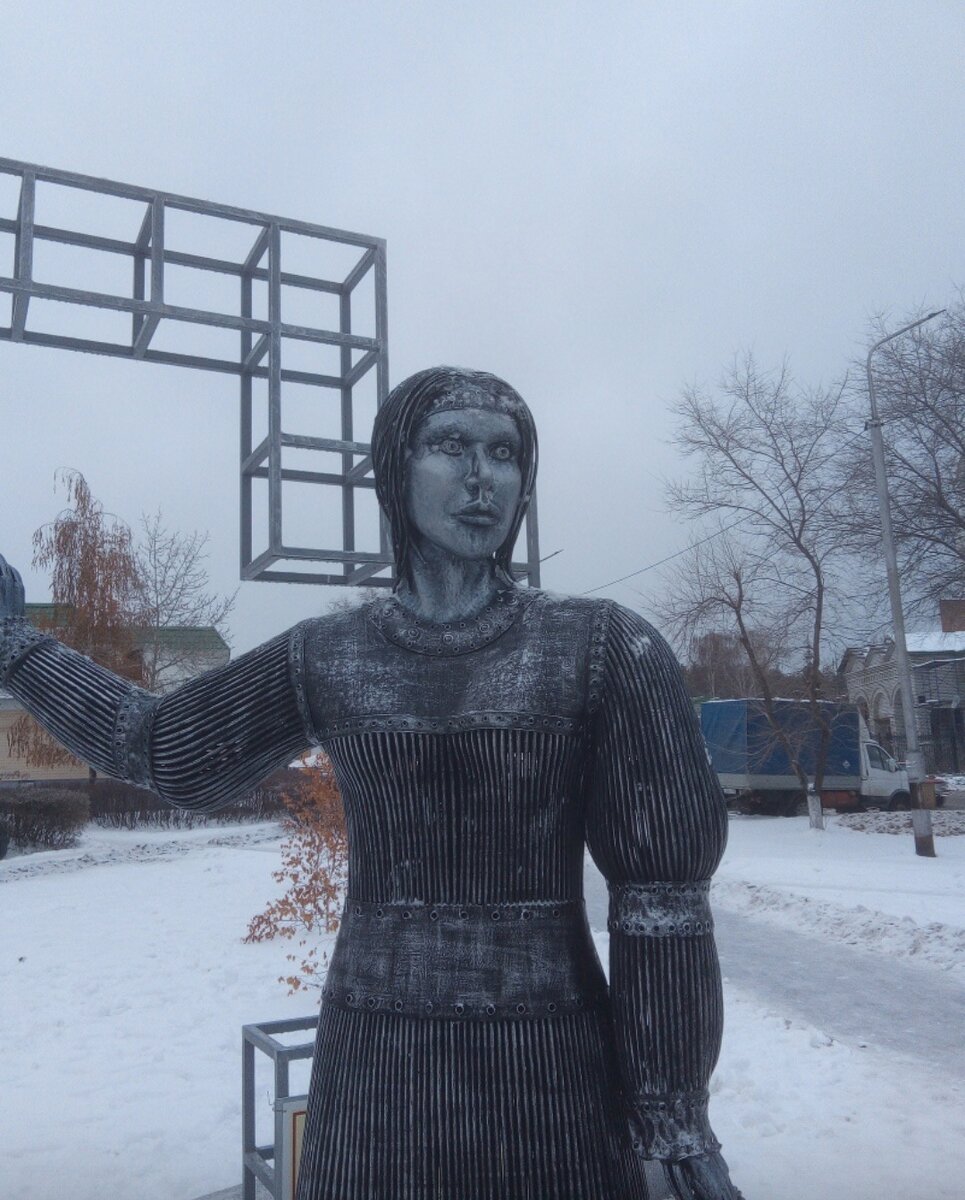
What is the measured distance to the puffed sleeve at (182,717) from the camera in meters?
2.06

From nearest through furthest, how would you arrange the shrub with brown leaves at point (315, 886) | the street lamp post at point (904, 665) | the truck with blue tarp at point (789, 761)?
the shrub with brown leaves at point (315, 886) → the street lamp post at point (904, 665) → the truck with blue tarp at point (789, 761)

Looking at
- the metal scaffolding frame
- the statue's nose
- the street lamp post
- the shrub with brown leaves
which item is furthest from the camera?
the street lamp post

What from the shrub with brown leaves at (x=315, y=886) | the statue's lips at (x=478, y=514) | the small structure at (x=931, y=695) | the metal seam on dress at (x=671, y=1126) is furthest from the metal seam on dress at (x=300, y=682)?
the small structure at (x=931, y=695)

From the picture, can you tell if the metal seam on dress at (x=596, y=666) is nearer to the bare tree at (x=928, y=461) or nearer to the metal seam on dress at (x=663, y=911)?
the metal seam on dress at (x=663, y=911)

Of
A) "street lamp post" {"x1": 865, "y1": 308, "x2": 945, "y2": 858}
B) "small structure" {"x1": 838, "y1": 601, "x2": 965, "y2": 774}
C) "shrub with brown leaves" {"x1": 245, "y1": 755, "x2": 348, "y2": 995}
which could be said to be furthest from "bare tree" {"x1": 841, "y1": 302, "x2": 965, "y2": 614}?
"small structure" {"x1": 838, "y1": 601, "x2": 965, "y2": 774}

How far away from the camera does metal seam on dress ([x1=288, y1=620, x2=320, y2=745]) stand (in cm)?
204

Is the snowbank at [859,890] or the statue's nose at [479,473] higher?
the statue's nose at [479,473]

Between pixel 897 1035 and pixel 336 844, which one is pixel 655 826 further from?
pixel 336 844

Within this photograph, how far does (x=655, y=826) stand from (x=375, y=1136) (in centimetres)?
69

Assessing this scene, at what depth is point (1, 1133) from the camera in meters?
5.07

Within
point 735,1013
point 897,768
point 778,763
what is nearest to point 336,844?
point 735,1013

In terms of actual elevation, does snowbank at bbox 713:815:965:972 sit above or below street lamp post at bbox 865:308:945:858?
below

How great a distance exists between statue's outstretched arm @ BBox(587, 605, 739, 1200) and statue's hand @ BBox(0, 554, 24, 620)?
1.22m

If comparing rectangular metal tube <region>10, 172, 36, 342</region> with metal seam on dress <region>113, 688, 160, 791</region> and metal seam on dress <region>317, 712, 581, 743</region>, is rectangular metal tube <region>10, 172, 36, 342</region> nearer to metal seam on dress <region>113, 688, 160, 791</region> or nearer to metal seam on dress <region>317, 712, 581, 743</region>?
metal seam on dress <region>113, 688, 160, 791</region>
